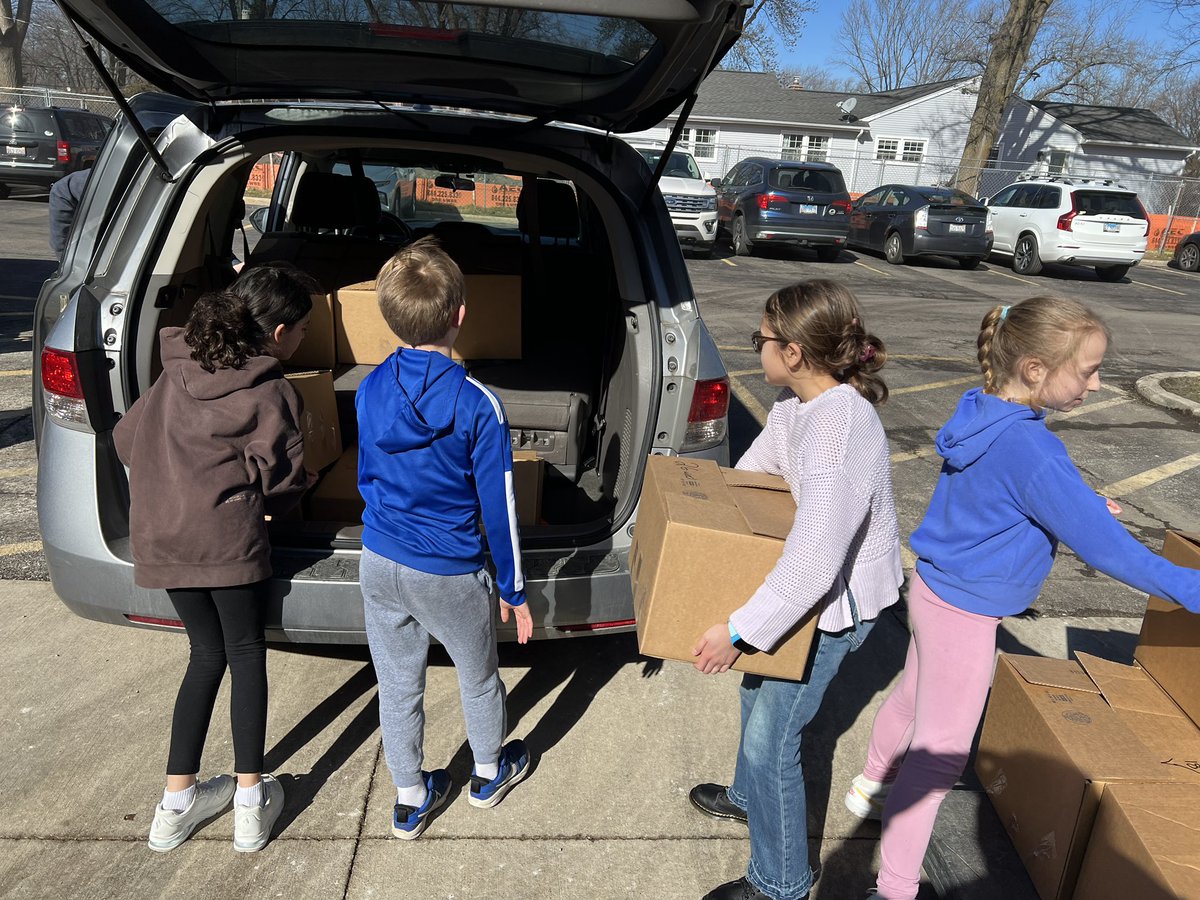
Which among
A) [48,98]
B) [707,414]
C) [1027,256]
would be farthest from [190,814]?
[48,98]

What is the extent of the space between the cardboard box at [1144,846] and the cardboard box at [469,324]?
3078 millimetres

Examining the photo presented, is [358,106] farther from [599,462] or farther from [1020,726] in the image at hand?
[1020,726]

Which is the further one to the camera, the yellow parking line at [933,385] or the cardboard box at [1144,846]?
the yellow parking line at [933,385]

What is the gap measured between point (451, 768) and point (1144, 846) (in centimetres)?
187

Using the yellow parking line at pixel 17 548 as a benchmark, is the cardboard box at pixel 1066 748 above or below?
above

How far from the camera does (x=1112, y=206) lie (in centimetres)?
1617

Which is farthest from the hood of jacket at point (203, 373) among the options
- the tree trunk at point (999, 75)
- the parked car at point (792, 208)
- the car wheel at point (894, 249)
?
the tree trunk at point (999, 75)

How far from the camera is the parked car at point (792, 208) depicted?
16.3 m

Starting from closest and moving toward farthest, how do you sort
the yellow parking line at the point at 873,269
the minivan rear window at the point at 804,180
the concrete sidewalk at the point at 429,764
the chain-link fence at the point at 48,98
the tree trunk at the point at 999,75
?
1. the concrete sidewalk at the point at 429,764
2. the yellow parking line at the point at 873,269
3. the minivan rear window at the point at 804,180
4. the chain-link fence at the point at 48,98
5. the tree trunk at the point at 999,75

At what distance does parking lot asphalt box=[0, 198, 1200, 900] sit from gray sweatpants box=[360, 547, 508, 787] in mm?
288

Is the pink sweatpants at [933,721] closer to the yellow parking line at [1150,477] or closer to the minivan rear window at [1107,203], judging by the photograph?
the yellow parking line at [1150,477]

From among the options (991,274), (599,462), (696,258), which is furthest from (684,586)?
(991,274)

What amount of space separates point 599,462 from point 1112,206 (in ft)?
52.8

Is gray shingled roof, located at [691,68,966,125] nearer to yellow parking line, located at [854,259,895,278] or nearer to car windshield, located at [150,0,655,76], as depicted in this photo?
yellow parking line, located at [854,259,895,278]
